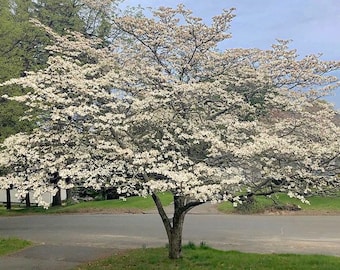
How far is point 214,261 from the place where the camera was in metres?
10.6

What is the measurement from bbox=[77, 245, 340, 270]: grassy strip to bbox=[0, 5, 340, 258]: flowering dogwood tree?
0.57 m

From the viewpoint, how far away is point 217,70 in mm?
10328

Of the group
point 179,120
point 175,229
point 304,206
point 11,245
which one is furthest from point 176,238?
point 304,206

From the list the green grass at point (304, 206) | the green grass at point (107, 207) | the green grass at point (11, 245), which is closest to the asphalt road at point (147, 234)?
the green grass at point (11, 245)

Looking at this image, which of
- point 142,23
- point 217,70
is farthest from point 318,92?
point 142,23

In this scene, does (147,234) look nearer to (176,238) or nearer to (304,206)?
(176,238)

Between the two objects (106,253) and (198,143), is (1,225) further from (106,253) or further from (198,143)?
(198,143)

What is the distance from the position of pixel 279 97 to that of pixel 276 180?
216 cm

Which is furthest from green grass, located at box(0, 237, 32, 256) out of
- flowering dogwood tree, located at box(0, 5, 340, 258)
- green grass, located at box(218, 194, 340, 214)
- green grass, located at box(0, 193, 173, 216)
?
green grass, located at box(218, 194, 340, 214)

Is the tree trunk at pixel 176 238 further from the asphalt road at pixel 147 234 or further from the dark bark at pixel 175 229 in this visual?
the asphalt road at pixel 147 234

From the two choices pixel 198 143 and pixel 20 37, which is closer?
pixel 198 143

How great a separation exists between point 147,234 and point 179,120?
813 centimetres

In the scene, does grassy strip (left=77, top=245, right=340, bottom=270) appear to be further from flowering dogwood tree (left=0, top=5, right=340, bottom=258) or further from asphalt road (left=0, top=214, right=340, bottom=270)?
asphalt road (left=0, top=214, right=340, bottom=270)

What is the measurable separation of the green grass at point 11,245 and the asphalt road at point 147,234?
0.49 meters
